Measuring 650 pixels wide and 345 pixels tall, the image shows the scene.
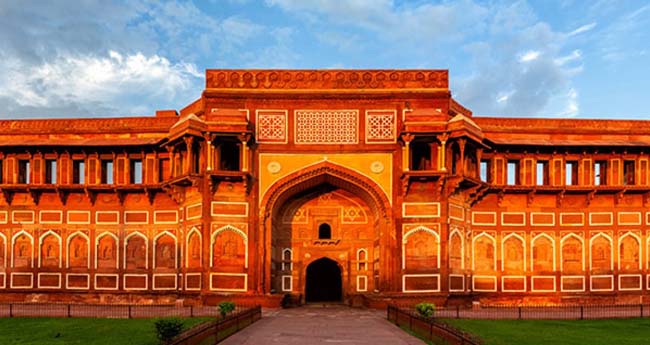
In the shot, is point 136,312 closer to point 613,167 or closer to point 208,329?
point 208,329

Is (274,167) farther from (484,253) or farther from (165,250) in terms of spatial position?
(484,253)

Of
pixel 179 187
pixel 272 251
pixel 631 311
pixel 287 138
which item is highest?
pixel 287 138

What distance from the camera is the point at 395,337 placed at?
642 inches

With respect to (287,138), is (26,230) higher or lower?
lower

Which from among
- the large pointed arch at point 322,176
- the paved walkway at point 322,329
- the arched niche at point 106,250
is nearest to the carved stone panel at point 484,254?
the large pointed arch at point 322,176

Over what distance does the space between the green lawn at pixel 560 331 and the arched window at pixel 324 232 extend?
9.54 meters

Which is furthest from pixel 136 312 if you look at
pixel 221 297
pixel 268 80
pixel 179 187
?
pixel 268 80

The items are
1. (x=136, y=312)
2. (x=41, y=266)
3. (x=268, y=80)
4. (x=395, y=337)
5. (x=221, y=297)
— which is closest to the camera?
(x=395, y=337)

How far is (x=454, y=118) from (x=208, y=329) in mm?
15120

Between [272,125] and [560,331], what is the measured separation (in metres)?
14.1

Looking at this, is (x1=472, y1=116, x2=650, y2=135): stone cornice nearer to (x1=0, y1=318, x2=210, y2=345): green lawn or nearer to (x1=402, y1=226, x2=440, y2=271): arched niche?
(x1=402, y1=226, x2=440, y2=271): arched niche

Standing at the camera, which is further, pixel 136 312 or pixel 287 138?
pixel 287 138

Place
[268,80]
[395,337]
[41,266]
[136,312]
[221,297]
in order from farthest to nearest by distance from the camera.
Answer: [41,266] → [268,80] → [221,297] → [136,312] → [395,337]

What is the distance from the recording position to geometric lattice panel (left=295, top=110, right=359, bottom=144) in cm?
2720
